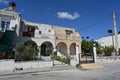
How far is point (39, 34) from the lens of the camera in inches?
1291

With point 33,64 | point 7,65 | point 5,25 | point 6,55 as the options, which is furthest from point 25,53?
point 5,25

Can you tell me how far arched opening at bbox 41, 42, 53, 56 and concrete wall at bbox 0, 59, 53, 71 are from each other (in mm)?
13126

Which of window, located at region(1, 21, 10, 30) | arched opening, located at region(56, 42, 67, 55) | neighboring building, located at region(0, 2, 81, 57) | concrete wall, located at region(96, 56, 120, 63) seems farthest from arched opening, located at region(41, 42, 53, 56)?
concrete wall, located at region(96, 56, 120, 63)

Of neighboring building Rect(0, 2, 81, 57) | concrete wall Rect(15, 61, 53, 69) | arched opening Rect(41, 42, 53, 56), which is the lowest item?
concrete wall Rect(15, 61, 53, 69)

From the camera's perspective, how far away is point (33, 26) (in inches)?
1436

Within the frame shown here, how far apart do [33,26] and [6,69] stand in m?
18.7

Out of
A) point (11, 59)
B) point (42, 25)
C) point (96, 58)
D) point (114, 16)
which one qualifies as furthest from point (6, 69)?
point (114, 16)

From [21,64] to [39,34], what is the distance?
13.1 m

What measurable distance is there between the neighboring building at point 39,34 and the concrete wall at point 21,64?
4.66 meters

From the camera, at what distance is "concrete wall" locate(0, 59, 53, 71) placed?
18.9 meters

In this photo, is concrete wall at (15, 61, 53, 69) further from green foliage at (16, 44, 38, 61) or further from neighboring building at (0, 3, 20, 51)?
neighboring building at (0, 3, 20, 51)

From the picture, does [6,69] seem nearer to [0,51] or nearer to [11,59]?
[11,59]

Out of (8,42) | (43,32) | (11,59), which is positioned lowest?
(11,59)

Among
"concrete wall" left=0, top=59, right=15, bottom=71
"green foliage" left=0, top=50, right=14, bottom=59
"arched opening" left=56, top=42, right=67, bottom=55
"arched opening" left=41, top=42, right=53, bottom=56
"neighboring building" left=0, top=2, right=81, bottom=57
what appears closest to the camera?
"concrete wall" left=0, top=59, right=15, bottom=71
